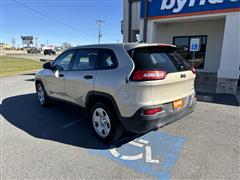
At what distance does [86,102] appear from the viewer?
370cm

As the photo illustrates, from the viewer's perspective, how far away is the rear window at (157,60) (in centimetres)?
288

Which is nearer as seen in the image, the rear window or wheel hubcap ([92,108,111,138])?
the rear window

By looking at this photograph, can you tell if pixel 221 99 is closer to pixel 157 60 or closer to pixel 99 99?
pixel 157 60

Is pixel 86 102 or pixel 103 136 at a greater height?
pixel 86 102

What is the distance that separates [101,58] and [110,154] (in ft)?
5.79

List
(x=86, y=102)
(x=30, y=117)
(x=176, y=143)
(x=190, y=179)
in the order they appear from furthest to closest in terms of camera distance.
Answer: (x=30, y=117), (x=86, y=102), (x=176, y=143), (x=190, y=179)

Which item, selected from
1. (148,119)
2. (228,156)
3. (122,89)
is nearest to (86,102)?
(122,89)

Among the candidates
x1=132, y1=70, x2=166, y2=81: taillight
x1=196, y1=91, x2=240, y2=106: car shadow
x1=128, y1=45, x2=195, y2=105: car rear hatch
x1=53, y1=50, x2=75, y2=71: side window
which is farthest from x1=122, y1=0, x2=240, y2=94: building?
x1=132, y1=70, x2=166, y2=81: taillight

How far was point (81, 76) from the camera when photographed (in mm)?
3797

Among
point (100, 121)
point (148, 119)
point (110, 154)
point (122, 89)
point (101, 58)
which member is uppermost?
point (101, 58)

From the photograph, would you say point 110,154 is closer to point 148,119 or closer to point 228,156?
point 148,119

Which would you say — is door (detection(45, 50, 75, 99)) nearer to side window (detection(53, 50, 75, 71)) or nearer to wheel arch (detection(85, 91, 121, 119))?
side window (detection(53, 50, 75, 71))

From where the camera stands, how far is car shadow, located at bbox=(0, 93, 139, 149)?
3.60 metres

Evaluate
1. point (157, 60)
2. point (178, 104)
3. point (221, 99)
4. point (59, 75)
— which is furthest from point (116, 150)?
point (221, 99)
